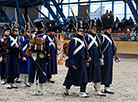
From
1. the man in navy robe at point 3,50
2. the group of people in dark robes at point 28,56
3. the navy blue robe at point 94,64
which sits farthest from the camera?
the man in navy robe at point 3,50

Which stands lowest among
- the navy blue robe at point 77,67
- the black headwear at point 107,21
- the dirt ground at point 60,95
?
the dirt ground at point 60,95

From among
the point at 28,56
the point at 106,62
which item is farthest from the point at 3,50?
the point at 106,62

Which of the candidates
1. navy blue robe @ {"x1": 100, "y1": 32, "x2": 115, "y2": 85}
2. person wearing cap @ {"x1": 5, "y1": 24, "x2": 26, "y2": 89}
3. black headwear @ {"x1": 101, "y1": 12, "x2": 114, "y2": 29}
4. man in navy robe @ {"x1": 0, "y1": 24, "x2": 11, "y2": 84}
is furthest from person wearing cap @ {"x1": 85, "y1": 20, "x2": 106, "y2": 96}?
man in navy robe @ {"x1": 0, "y1": 24, "x2": 11, "y2": 84}

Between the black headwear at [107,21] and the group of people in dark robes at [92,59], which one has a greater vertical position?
the black headwear at [107,21]

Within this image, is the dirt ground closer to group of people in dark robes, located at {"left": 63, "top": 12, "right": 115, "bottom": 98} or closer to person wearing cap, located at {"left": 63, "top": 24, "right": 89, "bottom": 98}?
group of people in dark robes, located at {"left": 63, "top": 12, "right": 115, "bottom": 98}

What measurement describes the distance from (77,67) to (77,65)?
5 centimetres

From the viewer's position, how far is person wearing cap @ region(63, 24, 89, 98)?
677 centimetres

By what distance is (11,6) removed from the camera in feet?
134

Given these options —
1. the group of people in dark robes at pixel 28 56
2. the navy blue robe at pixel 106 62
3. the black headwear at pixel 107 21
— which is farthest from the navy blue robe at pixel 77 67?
the black headwear at pixel 107 21

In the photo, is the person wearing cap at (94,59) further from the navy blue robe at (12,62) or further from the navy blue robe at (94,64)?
the navy blue robe at (12,62)

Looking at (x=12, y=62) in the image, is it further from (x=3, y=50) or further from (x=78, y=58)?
(x=78, y=58)

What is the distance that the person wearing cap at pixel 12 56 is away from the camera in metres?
8.20

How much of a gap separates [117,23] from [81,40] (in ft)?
62.2

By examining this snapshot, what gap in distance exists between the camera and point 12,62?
8.30 metres
